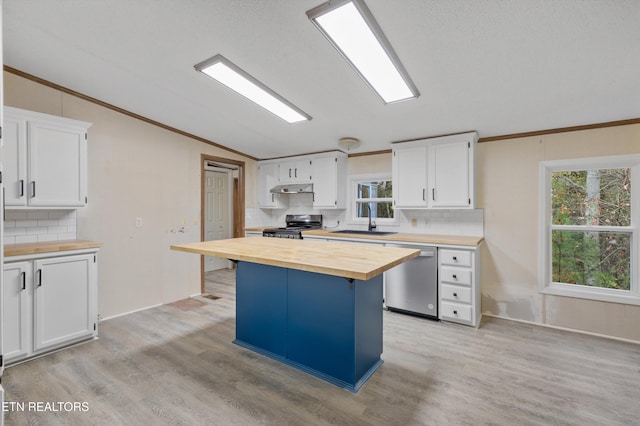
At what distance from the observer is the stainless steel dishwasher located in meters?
3.40

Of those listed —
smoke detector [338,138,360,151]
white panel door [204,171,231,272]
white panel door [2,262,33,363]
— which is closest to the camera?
white panel door [2,262,33,363]

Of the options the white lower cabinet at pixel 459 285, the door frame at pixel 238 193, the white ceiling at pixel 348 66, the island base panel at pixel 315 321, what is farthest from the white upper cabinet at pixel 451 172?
the door frame at pixel 238 193

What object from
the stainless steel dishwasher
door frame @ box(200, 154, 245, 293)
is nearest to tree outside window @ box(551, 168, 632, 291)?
the stainless steel dishwasher

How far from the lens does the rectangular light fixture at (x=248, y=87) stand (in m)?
2.53

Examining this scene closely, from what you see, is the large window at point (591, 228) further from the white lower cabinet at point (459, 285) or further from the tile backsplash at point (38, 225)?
the tile backsplash at point (38, 225)

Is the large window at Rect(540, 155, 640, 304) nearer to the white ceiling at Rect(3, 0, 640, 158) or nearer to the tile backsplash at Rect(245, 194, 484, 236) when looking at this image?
the white ceiling at Rect(3, 0, 640, 158)

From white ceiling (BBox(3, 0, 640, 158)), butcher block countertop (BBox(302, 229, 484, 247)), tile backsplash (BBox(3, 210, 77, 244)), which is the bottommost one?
butcher block countertop (BBox(302, 229, 484, 247))

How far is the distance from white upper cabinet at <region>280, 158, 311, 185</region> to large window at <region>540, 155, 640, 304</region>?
315 cm

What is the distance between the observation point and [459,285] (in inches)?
129

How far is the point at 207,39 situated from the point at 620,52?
9.43 ft

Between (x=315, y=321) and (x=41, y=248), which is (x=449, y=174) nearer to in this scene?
(x=315, y=321)

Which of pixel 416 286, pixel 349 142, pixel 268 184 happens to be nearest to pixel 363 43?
pixel 349 142

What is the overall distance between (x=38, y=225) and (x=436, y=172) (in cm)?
437

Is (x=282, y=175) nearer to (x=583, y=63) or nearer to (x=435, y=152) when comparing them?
(x=435, y=152)
